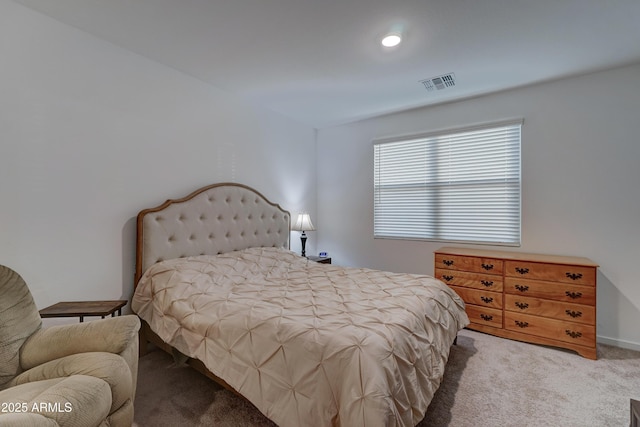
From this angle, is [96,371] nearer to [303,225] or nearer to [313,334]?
[313,334]

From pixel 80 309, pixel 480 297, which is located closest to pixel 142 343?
pixel 80 309

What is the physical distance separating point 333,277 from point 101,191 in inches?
76.4

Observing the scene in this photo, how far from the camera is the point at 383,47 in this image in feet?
7.30

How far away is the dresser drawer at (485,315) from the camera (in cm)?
273

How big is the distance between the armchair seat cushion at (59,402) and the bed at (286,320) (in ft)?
1.88

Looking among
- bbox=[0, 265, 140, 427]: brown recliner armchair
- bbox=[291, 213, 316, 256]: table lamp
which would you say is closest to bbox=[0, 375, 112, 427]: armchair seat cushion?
bbox=[0, 265, 140, 427]: brown recliner armchair

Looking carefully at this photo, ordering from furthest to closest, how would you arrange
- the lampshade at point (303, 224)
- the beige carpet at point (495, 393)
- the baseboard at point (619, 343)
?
the lampshade at point (303, 224), the baseboard at point (619, 343), the beige carpet at point (495, 393)

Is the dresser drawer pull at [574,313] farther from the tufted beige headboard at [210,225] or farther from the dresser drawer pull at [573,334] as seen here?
the tufted beige headboard at [210,225]

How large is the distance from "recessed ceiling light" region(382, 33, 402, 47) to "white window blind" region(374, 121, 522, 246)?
156 cm

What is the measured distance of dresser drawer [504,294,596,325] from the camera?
2.37 metres

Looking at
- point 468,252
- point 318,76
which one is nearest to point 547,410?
point 468,252

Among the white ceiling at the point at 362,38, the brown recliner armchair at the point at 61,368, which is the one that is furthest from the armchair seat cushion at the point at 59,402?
the white ceiling at the point at 362,38

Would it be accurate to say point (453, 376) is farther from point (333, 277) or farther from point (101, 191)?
point (101, 191)

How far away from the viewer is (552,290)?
8.17 ft
